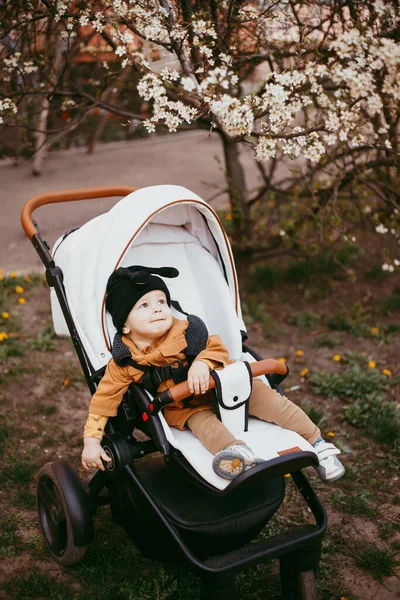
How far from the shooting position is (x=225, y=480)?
7.82ft

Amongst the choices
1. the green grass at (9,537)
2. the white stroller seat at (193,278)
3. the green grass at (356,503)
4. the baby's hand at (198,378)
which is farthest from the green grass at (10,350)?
the green grass at (356,503)

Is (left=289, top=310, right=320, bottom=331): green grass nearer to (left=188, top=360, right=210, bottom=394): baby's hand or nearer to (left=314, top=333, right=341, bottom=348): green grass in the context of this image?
(left=314, top=333, right=341, bottom=348): green grass

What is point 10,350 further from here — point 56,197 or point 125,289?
point 125,289

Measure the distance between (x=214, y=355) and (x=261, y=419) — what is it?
0.35 meters

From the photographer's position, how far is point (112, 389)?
8.84 feet

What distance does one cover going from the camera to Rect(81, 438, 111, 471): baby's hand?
266 centimetres

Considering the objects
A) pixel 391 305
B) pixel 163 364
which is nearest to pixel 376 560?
pixel 163 364

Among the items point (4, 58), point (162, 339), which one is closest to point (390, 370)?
point (162, 339)

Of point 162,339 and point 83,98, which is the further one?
point 83,98

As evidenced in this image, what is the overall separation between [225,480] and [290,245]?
3.18 metres

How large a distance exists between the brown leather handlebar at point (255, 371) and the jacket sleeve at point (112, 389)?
0.77 feet

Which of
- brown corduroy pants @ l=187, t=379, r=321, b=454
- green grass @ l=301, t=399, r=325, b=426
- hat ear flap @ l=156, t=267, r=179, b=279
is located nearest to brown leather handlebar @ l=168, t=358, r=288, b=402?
brown corduroy pants @ l=187, t=379, r=321, b=454

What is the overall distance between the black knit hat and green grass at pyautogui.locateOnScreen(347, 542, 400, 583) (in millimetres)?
1548

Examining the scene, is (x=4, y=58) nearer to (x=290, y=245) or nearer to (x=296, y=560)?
(x=290, y=245)
